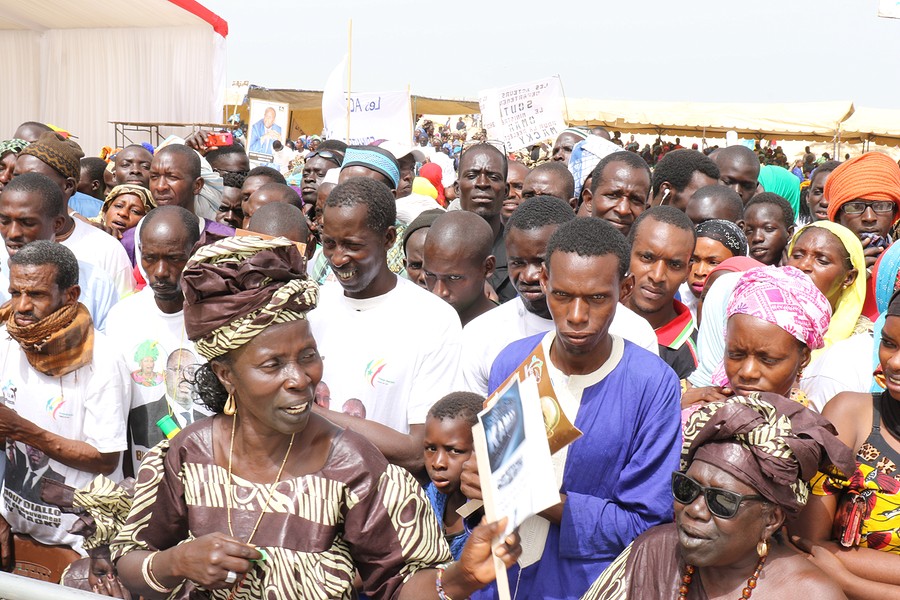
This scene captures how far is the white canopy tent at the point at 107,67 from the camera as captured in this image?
16891 mm

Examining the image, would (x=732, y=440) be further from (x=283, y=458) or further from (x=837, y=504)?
(x=283, y=458)

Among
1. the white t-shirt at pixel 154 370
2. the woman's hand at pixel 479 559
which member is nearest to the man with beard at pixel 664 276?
the white t-shirt at pixel 154 370

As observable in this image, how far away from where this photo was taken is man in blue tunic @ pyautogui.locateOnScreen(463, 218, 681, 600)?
9.14ft

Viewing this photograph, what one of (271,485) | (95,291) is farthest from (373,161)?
(271,485)

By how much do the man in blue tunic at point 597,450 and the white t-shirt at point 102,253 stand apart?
3014mm

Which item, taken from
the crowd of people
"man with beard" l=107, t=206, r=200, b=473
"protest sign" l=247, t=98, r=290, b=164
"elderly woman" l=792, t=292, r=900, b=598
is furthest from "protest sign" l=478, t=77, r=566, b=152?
"elderly woman" l=792, t=292, r=900, b=598

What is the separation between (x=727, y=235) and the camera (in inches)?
199

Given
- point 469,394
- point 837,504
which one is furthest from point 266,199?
point 837,504

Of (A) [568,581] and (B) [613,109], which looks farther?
(B) [613,109]

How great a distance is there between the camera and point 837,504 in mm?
2846

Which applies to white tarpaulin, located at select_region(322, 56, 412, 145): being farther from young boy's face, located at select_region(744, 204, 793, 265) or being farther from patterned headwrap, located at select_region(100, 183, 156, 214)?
young boy's face, located at select_region(744, 204, 793, 265)

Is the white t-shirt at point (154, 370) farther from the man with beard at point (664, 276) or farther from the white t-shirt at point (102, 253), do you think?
the man with beard at point (664, 276)

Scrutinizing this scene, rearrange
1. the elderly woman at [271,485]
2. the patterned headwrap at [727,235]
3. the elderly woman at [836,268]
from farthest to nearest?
1. the patterned headwrap at [727,235]
2. the elderly woman at [836,268]
3. the elderly woman at [271,485]

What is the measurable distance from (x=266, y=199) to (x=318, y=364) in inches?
156
